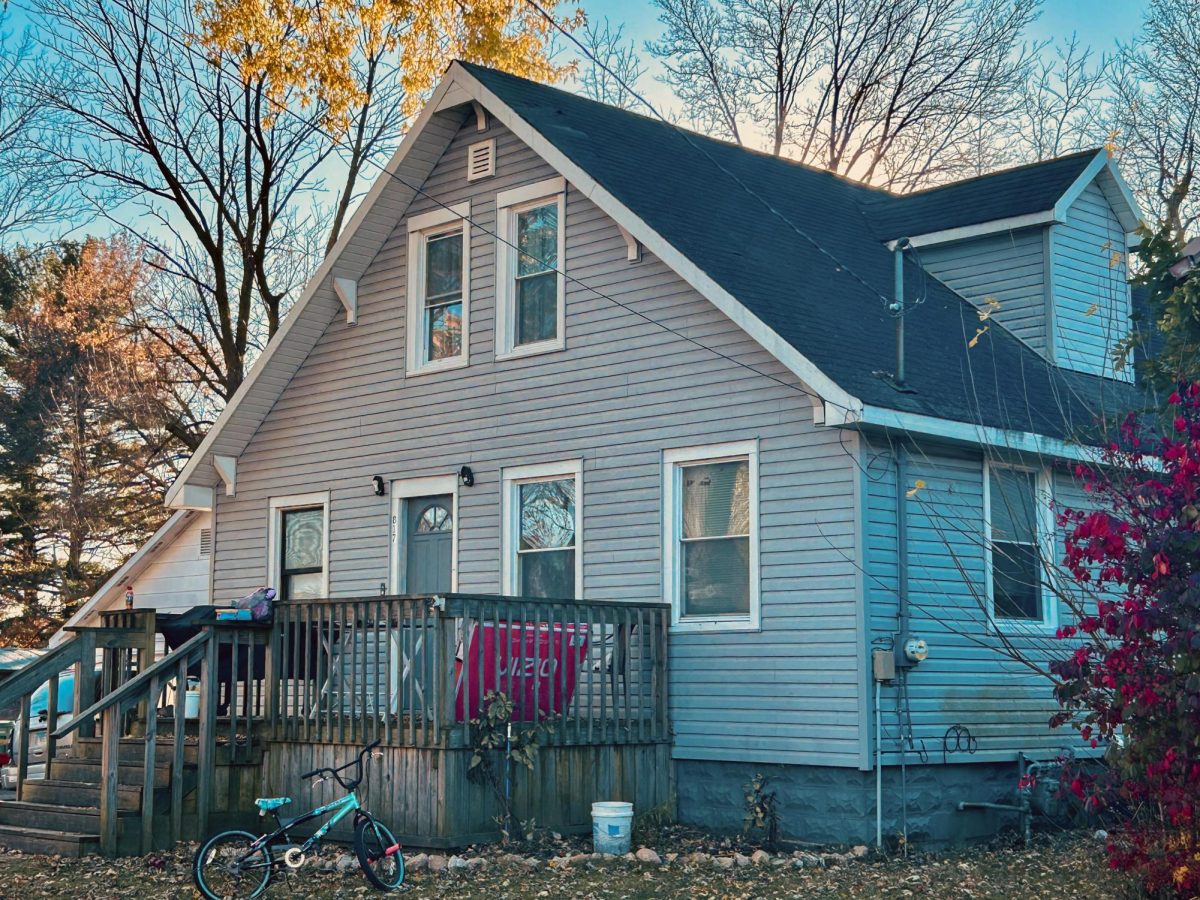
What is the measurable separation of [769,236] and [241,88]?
14426mm

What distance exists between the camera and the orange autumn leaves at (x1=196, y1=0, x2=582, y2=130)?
80.7ft

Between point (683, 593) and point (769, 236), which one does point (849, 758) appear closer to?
point (683, 593)

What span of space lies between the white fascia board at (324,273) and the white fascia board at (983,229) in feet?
16.8

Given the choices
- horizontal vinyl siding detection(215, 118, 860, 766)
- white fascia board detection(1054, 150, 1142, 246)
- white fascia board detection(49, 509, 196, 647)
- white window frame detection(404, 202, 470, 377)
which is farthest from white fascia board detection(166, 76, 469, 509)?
white fascia board detection(1054, 150, 1142, 246)

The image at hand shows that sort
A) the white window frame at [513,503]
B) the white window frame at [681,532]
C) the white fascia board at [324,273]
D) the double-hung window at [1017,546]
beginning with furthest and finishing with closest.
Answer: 1. the white fascia board at [324,273]
2. the white window frame at [513,503]
3. the double-hung window at [1017,546]
4. the white window frame at [681,532]

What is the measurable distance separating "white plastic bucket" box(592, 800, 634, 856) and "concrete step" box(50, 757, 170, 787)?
3.79 m

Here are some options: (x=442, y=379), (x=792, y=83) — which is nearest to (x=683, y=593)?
(x=442, y=379)

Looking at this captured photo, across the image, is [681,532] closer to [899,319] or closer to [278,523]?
[899,319]

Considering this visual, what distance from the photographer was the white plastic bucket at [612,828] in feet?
39.0

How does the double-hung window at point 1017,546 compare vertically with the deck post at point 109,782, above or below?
above

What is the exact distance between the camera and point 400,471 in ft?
52.9

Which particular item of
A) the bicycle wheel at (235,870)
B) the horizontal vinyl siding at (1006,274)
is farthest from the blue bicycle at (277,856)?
the horizontal vinyl siding at (1006,274)

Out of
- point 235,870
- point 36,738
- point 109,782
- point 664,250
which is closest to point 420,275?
point 664,250

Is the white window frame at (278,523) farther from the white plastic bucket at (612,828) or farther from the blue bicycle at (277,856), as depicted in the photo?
the blue bicycle at (277,856)
